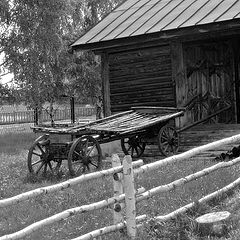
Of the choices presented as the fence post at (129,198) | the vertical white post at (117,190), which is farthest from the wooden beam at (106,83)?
the fence post at (129,198)

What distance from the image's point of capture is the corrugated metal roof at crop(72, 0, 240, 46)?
42.5 ft

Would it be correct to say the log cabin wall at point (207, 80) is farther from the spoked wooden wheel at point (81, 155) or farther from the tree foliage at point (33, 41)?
the tree foliage at point (33, 41)

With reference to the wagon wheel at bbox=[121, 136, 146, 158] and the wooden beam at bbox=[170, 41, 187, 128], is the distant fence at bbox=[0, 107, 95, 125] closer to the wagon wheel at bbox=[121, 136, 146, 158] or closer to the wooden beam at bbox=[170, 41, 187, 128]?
the wooden beam at bbox=[170, 41, 187, 128]

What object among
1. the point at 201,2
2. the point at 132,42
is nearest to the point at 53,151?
the point at 132,42

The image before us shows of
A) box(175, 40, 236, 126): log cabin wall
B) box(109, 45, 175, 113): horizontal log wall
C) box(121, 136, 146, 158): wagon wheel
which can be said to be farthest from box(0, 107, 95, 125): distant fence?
box(121, 136, 146, 158): wagon wheel

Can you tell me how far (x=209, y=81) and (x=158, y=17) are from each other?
2627 millimetres

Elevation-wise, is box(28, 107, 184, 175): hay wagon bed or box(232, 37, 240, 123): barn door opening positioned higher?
box(232, 37, 240, 123): barn door opening

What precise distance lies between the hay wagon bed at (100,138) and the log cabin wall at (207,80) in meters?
2.08

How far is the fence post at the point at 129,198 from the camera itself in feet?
19.0

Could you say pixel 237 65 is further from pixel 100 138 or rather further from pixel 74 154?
pixel 74 154

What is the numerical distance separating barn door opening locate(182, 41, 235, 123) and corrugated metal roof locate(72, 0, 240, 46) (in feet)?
3.78

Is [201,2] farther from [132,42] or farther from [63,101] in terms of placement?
[63,101]

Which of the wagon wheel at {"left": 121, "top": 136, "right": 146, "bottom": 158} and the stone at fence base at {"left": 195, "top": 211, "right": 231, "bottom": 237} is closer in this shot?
the stone at fence base at {"left": 195, "top": 211, "right": 231, "bottom": 237}

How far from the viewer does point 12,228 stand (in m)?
6.80
